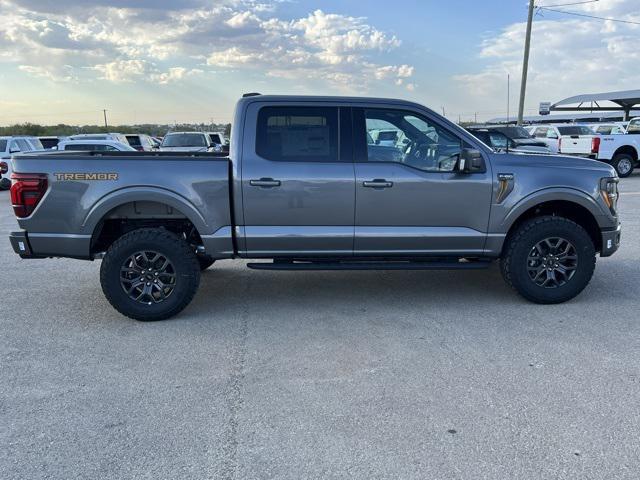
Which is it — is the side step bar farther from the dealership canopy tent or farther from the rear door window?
the dealership canopy tent

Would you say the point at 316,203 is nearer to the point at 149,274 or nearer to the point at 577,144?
the point at 149,274

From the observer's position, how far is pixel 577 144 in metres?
18.6

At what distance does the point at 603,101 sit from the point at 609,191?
167ft

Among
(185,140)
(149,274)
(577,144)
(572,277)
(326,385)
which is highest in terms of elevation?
(185,140)

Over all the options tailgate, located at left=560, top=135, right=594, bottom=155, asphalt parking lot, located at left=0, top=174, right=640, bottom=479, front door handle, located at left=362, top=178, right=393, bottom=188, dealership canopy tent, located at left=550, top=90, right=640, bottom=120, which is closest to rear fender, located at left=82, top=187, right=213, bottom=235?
asphalt parking lot, located at left=0, top=174, right=640, bottom=479

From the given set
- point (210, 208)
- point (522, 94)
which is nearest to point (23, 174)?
point (210, 208)

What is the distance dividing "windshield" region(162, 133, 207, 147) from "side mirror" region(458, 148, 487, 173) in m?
14.9

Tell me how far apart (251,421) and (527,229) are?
329cm

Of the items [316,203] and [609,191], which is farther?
[609,191]

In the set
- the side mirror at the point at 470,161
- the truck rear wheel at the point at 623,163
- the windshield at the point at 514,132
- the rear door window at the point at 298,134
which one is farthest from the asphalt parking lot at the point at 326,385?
the truck rear wheel at the point at 623,163

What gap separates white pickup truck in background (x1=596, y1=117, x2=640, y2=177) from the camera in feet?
58.5

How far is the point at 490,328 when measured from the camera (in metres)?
4.68

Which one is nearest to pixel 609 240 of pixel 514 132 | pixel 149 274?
pixel 149 274

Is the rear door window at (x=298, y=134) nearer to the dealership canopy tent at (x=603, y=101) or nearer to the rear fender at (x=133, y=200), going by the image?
the rear fender at (x=133, y=200)
